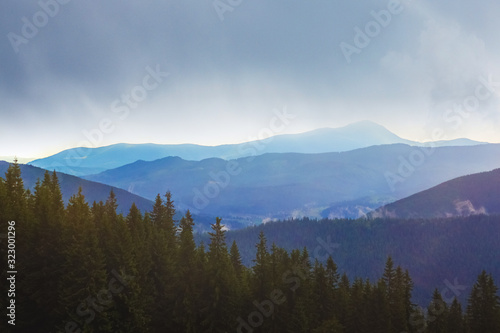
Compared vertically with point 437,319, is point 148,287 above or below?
above

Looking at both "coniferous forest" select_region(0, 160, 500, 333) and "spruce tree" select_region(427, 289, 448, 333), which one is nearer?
"coniferous forest" select_region(0, 160, 500, 333)

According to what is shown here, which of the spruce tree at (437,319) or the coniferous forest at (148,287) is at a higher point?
the coniferous forest at (148,287)

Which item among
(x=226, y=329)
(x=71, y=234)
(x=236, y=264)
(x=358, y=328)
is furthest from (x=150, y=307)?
(x=358, y=328)

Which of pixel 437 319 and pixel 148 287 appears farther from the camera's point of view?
pixel 437 319

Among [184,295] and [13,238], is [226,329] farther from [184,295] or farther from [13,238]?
[13,238]

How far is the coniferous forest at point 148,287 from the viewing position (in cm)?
4466

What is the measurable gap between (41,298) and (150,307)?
1190cm

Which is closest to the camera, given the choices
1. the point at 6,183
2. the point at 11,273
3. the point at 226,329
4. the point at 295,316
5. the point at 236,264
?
the point at 11,273

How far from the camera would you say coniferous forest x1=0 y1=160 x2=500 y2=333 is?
4466cm

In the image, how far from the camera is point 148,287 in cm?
5247

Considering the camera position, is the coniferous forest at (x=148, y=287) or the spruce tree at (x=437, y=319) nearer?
the coniferous forest at (x=148, y=287)

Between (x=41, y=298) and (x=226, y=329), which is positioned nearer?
(x=41, y=298)

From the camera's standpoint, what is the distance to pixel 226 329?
166 ft

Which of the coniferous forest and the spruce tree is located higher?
the coniferous forest
